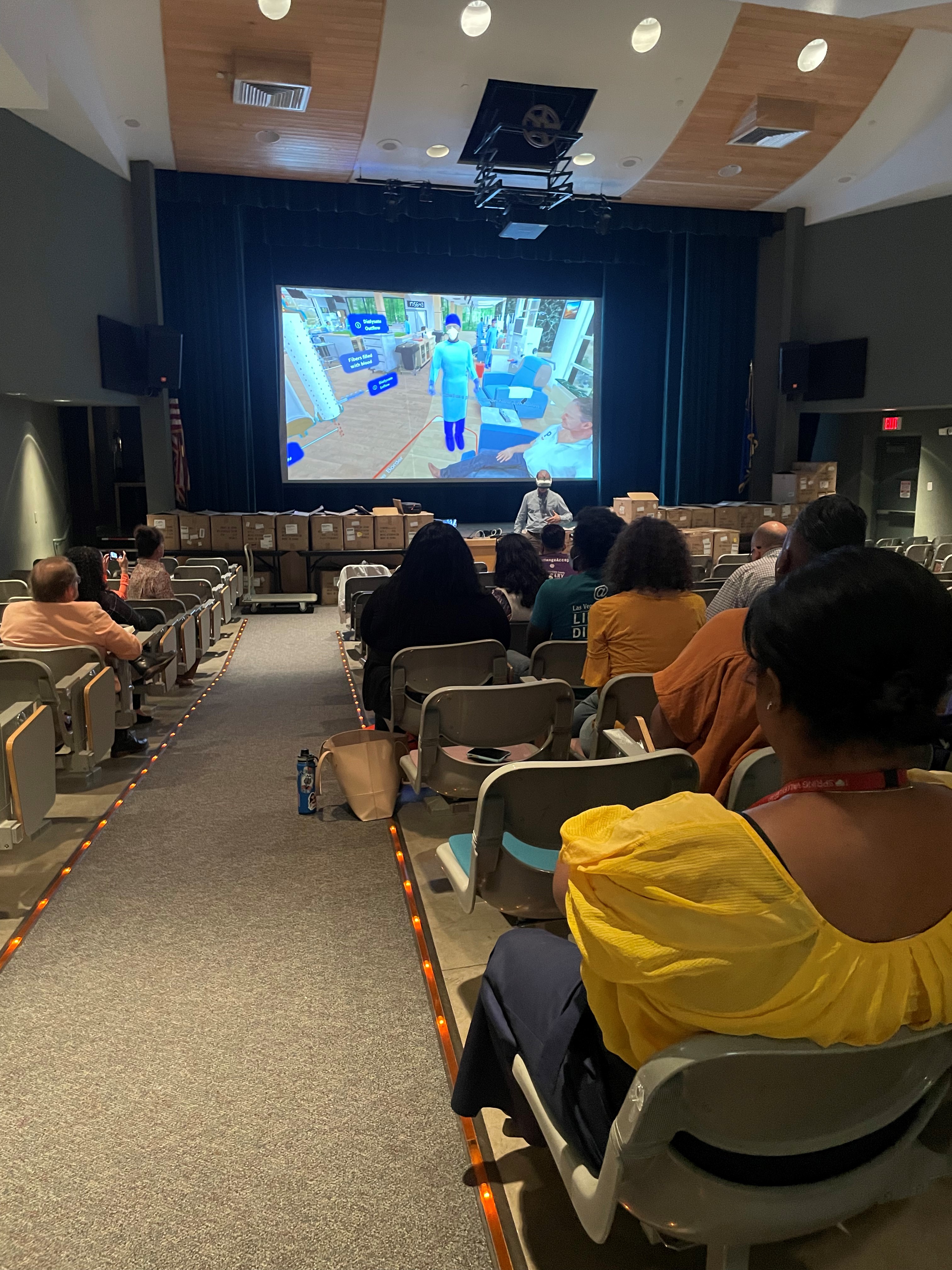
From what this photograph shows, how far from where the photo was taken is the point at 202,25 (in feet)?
24.7

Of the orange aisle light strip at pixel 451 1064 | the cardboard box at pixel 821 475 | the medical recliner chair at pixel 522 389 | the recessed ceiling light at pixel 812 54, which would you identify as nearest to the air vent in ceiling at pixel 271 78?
the recessed ceiling light at pixel 812 54

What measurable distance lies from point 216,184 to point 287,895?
1027 centimetres

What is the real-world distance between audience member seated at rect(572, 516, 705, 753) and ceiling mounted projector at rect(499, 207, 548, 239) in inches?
320

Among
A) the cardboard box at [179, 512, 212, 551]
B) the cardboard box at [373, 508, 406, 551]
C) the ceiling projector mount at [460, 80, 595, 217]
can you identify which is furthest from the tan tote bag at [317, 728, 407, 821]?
the ceiling projector mount at [460, 80, 595, 217]

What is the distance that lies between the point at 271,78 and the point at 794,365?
25.5 feet

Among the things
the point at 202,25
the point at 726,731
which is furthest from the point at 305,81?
the point at 726,731

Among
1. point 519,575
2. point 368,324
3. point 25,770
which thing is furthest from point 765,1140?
point 368,324

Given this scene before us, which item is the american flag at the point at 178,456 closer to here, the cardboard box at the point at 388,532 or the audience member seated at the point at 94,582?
the cardboard box at the point at 388,532

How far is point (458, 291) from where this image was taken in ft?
41.1

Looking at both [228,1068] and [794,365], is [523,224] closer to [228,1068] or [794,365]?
[794,365]

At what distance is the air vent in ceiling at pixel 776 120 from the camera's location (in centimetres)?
912

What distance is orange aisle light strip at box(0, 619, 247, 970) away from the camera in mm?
2664

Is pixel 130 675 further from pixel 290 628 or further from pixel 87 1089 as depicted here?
pixel 290 628

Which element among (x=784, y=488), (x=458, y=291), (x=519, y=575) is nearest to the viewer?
(x=519, y=575)
